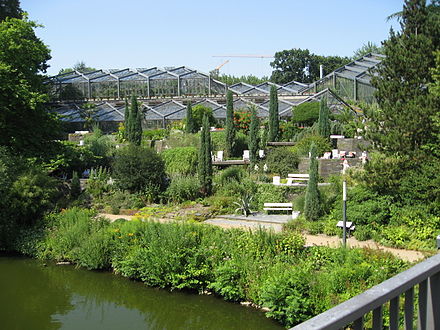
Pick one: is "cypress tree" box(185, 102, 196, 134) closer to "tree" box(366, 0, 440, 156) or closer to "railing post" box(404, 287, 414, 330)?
"tree" box(366, 0, 440, 156)

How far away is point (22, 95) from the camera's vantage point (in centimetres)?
1812

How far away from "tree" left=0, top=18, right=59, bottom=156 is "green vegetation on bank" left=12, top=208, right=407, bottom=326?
5788 mm

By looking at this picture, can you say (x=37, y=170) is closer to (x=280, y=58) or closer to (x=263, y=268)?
(x=263, y=268)

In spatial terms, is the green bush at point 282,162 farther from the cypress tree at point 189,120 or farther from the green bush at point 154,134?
the green bush at point 154,134

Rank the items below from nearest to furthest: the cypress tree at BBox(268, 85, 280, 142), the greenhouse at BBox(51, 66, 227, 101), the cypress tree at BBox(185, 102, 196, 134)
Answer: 1. the cypress tree at BBox(268, 85, 280, 142)
2. the cypress tree at BBox(185, 102, 196, 134)
3. the greenhouse at BBox(51, 66, 227, 101)

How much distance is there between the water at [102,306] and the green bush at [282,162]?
8776mm

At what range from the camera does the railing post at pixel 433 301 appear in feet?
6.19

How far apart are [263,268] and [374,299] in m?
8.90

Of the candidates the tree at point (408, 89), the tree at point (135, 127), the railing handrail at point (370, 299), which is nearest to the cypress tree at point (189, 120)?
the tree at point (135, 127)

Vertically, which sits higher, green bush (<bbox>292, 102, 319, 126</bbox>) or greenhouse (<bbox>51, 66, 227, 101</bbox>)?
greenhouse (<bbox>51, 66, 227, 101</bbox>)

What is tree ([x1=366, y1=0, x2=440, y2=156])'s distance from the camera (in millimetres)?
12641

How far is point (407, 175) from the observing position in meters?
13.0

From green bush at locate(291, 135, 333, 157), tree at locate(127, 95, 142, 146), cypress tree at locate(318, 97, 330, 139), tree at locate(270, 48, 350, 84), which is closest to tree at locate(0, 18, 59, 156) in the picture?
tree at locate(127, 95, 142, 146)

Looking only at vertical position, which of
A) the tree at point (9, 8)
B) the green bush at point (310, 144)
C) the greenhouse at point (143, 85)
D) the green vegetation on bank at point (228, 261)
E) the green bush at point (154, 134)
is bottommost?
the green vegetation on bank at point (228, 261)
